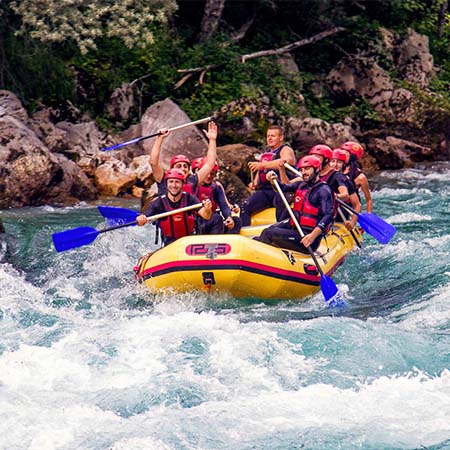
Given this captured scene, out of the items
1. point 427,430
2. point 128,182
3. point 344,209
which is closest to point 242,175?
point 128,182

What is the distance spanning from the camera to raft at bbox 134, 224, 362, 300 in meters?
8.38

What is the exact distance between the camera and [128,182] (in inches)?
577

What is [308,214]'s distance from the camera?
914cm

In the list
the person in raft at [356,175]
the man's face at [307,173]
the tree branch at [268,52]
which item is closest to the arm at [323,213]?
the man's face at [307,173]

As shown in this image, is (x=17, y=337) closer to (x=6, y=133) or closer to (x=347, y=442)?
(x=347, y=442)

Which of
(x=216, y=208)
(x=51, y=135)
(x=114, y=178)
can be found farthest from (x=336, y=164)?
(x=51, y=135)

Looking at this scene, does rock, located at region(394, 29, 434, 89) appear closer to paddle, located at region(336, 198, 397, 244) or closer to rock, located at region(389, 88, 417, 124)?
rock, located at region(389, 88, 417, 124)

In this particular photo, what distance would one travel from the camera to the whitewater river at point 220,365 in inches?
225

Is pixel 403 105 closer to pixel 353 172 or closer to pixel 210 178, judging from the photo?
pixel 353 172

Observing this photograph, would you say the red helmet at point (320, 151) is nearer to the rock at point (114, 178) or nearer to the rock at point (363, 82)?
the rock at point (114, 178)

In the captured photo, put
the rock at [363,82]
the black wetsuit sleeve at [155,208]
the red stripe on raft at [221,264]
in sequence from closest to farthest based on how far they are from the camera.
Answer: the red stripe on raft at [221,264] < the black wetsuit sleeve at [155,208] < the rock at [363,82]

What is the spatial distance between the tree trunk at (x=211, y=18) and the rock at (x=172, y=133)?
305cm

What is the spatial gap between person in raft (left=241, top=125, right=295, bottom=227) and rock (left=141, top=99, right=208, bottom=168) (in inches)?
187

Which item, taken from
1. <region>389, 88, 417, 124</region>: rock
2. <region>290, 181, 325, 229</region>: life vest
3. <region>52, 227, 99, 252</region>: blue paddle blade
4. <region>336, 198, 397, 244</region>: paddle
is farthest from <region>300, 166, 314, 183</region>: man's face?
<region>389, 88, 417, 124</region>: rock
